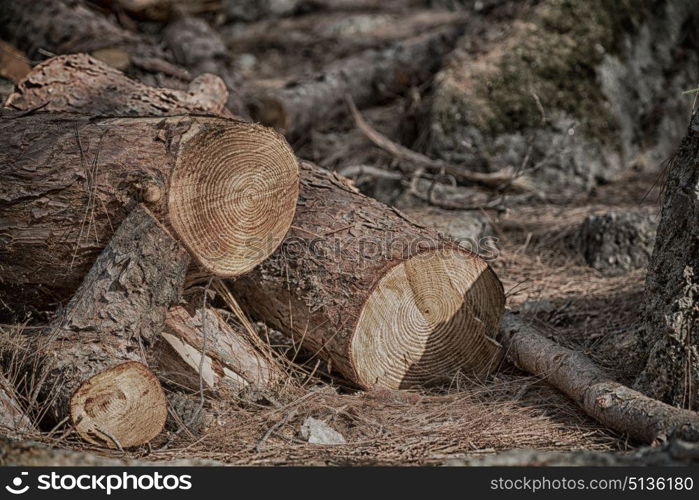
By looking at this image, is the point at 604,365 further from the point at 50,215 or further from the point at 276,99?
the point at 276,99

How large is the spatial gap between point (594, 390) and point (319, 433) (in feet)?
3.51

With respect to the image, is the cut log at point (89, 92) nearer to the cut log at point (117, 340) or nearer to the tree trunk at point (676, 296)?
the cut log at point (117, 340)

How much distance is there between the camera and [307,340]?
11.6 ft

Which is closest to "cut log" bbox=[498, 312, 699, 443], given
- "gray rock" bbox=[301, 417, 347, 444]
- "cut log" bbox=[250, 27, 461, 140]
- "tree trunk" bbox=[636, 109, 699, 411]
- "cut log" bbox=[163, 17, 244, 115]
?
"tree trunk" bbox=[636, 109, 699, 411]

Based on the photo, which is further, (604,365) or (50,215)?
(604,365)

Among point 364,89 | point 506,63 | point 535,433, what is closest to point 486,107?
point 506,63

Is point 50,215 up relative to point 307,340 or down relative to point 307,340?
up

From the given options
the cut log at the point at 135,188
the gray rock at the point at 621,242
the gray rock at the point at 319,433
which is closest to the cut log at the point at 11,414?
the cut log at the point at 135,188

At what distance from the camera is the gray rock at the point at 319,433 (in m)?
3.03

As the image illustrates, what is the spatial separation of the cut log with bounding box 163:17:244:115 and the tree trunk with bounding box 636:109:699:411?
3.92 m

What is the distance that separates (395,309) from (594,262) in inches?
69.4

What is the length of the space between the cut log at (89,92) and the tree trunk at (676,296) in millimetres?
2270

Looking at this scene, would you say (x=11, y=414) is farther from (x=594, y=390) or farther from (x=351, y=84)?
(x=351, y=84)

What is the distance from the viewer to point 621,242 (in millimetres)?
4574
